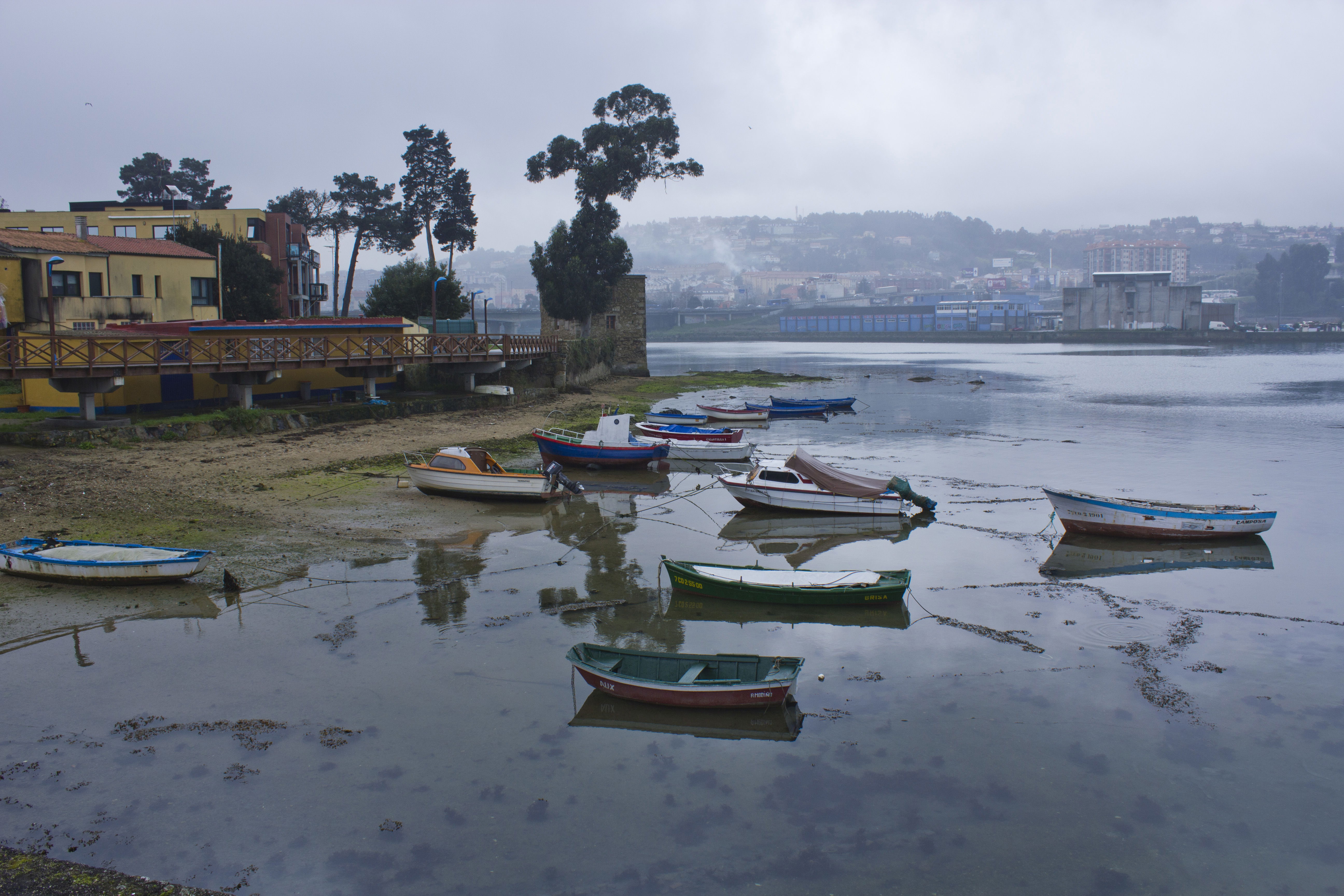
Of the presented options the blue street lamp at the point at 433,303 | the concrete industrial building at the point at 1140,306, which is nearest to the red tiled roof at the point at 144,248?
the blue street lamp at the point at 433,303

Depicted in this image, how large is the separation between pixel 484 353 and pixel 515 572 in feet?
90.0

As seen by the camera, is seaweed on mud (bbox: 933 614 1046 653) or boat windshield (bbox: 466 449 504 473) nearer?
seaweed on mud (bbox: 933 614 1046 653)

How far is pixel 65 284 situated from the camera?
37.4m

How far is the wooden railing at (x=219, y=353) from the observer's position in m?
25.5

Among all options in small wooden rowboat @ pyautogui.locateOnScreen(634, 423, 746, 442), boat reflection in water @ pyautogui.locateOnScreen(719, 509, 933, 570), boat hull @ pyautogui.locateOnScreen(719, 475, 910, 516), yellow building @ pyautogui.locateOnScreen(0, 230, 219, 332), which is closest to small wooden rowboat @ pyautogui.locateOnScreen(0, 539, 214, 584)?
boat reflection in water @ pyautogui.locateOnScreen(719, 509, 933, 570)

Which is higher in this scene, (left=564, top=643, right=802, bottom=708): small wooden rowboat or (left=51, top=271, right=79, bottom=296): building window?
(left=51, top=271, right=79, bottom=296): building window

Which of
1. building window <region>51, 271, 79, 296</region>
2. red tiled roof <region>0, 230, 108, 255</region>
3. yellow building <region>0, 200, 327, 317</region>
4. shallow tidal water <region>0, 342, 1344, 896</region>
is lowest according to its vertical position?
shallow tidal water <region>0, 342, 1344, 896</region>

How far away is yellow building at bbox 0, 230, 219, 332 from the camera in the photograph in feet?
115

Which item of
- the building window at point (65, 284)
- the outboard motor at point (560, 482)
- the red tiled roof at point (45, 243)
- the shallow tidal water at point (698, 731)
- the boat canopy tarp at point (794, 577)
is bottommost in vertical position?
the shallow tidal water at point (698, 731)

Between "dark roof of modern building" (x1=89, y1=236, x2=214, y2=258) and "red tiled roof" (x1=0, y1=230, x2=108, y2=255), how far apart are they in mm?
483

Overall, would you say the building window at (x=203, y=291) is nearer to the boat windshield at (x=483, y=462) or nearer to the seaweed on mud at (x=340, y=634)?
the boat windshield at (x=483, y=462)

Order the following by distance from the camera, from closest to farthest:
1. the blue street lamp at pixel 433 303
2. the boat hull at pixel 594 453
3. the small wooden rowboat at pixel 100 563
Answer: the small wooden rowboat at pixel 100 563
the boat hull at pixel 594 453
the blue street lamp at pixel 433 303

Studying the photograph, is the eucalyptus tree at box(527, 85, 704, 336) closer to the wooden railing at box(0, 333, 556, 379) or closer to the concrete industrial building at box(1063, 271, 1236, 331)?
the wooden railing at box(0, 333, 556, 379)

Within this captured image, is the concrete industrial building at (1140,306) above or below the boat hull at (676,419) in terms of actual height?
above
